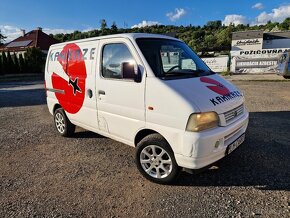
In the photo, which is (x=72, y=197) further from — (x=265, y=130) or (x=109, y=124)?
(x=265, y=130)

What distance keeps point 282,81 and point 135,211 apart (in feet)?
46.5

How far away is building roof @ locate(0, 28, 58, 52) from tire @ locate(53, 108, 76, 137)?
117 ft

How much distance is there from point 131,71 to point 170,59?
0.91 meters

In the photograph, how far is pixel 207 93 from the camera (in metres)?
3.28

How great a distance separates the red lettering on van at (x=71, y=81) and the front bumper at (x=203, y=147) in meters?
2.42

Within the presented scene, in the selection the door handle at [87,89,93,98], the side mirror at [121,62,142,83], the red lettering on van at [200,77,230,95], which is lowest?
the door handle at [87,89,93,98]

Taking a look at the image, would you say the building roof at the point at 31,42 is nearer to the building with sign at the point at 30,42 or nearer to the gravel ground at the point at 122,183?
the building with sign at the point at 30,42

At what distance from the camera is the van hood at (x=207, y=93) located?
3.08 meters

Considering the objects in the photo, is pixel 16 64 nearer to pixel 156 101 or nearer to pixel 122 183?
pixel 122 183

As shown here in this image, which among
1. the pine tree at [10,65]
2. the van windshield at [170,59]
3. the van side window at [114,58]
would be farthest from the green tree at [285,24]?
the van side window at [114,58]

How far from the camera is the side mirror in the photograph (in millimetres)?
3469

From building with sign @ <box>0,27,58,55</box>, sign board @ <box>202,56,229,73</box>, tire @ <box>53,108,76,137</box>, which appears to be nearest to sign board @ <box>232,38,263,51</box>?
sign board @ <box>202,56,229,73</box>

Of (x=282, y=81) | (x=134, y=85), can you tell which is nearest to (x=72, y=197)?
(x=134, y=85)

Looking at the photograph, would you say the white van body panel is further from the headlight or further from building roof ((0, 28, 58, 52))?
building roof ((0, 28, 58, 52))
